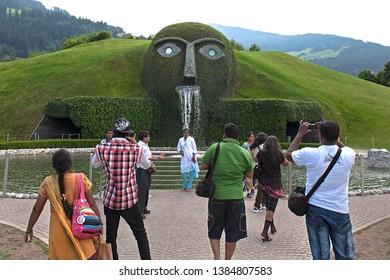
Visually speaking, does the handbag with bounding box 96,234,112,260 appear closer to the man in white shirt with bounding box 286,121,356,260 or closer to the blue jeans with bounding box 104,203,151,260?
the blue jeans with bounding box 104,203,151,260

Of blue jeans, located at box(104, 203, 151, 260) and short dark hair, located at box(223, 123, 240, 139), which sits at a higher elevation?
short dark hair, located at box(223, 123, 240, 139)

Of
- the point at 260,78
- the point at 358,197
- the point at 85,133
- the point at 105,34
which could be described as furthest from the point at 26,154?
the point at 105,34

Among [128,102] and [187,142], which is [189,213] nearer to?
[187,142]

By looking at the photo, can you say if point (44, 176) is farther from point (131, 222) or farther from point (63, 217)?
point (63, 217)

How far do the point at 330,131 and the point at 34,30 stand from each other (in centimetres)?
17344

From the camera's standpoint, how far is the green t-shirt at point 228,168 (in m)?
4.50

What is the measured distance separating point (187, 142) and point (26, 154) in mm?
17188

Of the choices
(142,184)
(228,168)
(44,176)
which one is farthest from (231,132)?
(44,176)

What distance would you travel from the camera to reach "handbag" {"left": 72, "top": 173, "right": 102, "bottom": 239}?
3467 mm

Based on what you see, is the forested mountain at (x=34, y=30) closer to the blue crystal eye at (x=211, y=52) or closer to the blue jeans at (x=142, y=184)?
the blue crystal eye at (x=211, y=52)

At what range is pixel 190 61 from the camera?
1083 inches

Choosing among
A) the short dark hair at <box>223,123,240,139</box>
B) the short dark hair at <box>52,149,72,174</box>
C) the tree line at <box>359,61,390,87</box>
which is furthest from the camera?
the tree line at <box>359,61,390,87</box>

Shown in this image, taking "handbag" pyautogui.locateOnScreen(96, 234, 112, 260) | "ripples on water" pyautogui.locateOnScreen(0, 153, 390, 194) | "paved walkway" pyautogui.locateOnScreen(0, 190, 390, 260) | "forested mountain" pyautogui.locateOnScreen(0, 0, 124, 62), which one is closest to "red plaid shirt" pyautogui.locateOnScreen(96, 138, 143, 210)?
"handbag" pyautogui.locateOnScreen(96, 234, 112, 260)

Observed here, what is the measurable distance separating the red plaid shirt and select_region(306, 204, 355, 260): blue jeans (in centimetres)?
226
